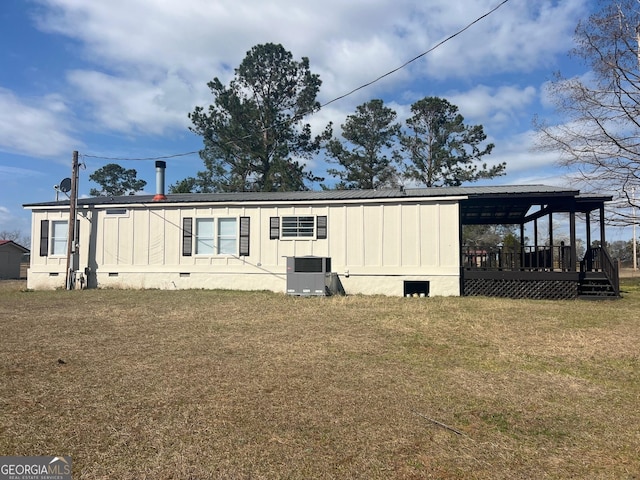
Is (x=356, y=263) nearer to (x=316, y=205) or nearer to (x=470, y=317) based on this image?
(x=316, y=205)

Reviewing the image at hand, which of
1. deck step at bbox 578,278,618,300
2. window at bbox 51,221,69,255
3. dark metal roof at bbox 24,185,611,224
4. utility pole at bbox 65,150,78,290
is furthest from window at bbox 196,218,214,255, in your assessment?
deck step at bbox 578,278,618,300

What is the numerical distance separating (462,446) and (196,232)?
13.0m

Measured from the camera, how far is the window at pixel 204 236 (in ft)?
48.8

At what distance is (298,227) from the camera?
14281 millimetres

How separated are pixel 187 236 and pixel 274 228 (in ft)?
10.1

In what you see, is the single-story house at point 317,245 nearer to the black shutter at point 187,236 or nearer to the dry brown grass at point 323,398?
the black shutter at point 187,236

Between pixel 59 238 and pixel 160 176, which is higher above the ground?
pixel 160 176

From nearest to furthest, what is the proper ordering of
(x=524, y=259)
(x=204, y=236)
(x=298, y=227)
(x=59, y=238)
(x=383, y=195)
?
(x=524, y=259), (x=383, y=195), (x=298, y=227), (x=204, y=236), (x=59, y=238)

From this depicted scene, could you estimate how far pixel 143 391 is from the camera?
14.0 feet

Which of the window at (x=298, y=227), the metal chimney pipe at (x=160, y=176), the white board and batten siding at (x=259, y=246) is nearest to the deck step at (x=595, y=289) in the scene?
the white board and batten siding at (x=259, y=246)

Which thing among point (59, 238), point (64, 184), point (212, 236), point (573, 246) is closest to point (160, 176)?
point (64, 184)

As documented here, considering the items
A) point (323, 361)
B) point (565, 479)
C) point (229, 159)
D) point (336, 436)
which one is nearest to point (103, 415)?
point (336, 436)

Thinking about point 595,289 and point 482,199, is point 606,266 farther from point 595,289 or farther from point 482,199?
point 482,199

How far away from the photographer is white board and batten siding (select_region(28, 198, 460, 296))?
13.3 m
